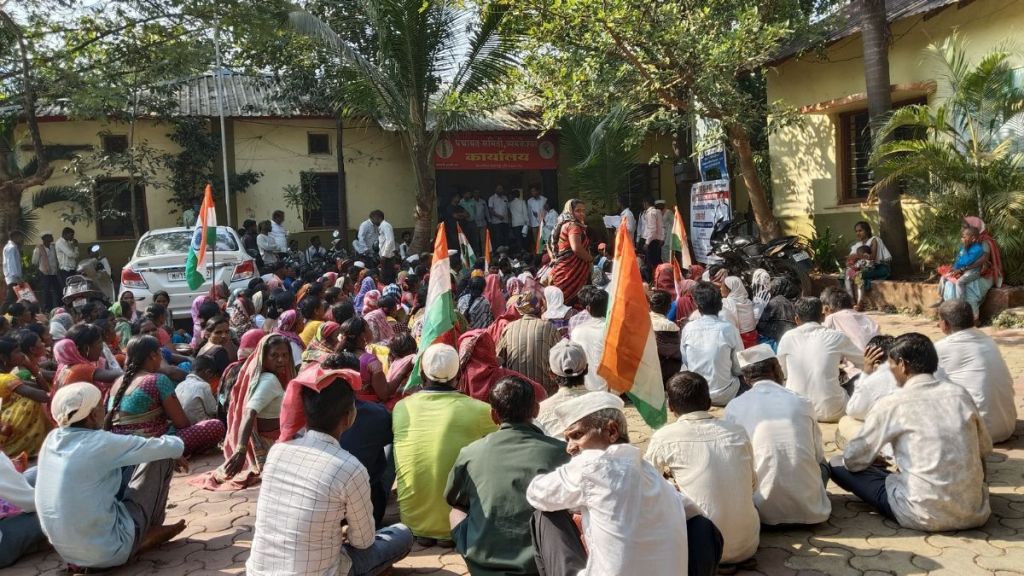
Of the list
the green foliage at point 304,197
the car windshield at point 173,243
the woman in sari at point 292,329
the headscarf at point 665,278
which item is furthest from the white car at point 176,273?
the green foliage at point 304,197

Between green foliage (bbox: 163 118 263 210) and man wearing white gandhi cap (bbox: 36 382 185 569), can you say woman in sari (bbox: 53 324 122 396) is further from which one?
green foliage (bbox: 163 118 263 210)

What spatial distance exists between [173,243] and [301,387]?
9583 mm

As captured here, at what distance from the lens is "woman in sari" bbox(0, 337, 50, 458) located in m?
5.80

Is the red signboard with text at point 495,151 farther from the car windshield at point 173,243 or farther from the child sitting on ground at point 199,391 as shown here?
the child sitting on ground at point 199,391

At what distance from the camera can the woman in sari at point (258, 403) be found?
5.18m

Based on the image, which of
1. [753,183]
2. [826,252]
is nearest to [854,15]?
[753,183]

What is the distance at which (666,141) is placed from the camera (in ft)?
68.1

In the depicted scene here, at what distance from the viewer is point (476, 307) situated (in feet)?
27.0

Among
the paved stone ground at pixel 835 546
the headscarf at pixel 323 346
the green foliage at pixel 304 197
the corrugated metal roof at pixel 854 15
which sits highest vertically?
the corrugated metal roof at pixel 854 15

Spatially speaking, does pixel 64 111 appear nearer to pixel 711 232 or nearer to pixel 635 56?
pixel 635 56

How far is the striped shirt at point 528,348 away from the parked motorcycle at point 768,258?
6.00 metres

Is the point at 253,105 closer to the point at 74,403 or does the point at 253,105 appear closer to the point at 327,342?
the point at 327,342

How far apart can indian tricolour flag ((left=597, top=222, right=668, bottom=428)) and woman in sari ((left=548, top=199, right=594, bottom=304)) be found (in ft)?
14.5

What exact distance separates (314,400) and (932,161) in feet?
29.7
